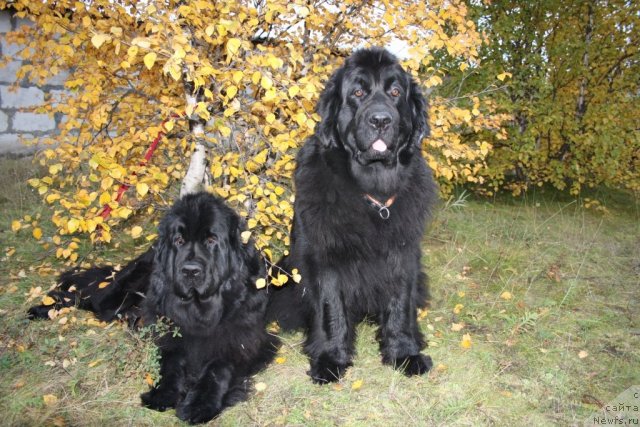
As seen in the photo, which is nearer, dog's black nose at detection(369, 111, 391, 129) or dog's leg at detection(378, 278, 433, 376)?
dog's black nose at detection(369, 111, 391, 129)

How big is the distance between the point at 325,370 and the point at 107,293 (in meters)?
1.47

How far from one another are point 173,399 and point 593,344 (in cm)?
244

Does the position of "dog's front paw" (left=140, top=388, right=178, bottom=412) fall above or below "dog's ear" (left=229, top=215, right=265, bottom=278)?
below

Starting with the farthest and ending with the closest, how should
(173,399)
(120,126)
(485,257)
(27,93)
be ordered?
1. (27,93)
2. (485,257)
3. (120,126)
4. (173,399)

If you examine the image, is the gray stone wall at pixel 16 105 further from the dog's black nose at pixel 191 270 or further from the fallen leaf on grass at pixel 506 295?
the fallen leaf on grass at pixel 506 295

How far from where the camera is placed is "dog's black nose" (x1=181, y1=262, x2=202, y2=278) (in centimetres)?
250

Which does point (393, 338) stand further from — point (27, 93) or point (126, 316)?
point (27, 93)

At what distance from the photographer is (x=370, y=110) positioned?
2.53 meters

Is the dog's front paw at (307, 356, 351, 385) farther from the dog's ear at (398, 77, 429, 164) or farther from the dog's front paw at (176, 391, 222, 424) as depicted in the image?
the dog's ear at (398, 77, 429, 164)

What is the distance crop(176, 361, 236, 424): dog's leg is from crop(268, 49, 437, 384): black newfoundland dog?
46 cm

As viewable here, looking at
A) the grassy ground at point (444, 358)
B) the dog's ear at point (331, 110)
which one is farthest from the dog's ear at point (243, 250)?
the dog's ear at point (331, 110)

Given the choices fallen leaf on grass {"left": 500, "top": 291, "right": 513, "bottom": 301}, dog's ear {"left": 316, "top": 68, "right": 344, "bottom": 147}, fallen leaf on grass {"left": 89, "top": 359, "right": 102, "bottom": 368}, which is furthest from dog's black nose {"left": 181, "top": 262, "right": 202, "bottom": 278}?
fallen leaf on grass {"left": 500, "top": 291, "right": 513, "bottom": 301}

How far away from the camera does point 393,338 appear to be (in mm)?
2836

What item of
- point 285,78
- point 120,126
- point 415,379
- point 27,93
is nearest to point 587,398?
point 415,379
